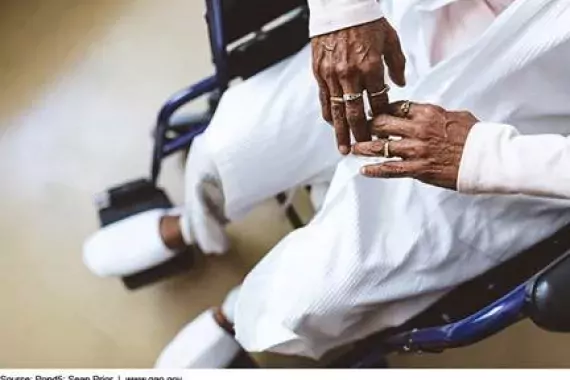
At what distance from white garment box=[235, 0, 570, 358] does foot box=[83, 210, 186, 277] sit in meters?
0.28

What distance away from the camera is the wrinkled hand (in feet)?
2.61

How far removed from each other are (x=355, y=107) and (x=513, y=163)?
14 centimetres

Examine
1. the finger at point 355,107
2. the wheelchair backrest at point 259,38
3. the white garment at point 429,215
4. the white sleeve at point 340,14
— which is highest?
the white sleeve at point 340,14

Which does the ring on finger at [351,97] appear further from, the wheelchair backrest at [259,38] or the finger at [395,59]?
the wheelchair backrest at [259,38]

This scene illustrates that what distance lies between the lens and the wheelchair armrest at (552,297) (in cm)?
73

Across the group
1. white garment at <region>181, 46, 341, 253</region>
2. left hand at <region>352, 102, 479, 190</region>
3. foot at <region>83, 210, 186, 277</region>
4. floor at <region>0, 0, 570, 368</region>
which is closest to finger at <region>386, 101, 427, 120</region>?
left hand at <region>352, 102, 479, 190</region>

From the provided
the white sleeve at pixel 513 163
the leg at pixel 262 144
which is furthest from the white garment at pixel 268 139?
the white sleeve at pixel 513 163

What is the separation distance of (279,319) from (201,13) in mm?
351

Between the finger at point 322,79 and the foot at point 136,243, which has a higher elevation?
the finger at point 322,79

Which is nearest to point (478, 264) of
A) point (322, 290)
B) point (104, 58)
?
point (322, 290)

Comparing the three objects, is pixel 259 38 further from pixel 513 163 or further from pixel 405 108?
pixel 513 163

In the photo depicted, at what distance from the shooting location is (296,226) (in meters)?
1.13

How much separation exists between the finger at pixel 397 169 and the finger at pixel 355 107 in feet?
0.12

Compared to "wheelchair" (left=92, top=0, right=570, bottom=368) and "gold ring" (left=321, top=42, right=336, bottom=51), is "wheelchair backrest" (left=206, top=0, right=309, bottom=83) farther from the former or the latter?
"gold ring" (left=321, top=42, right=336, bottom=51)
